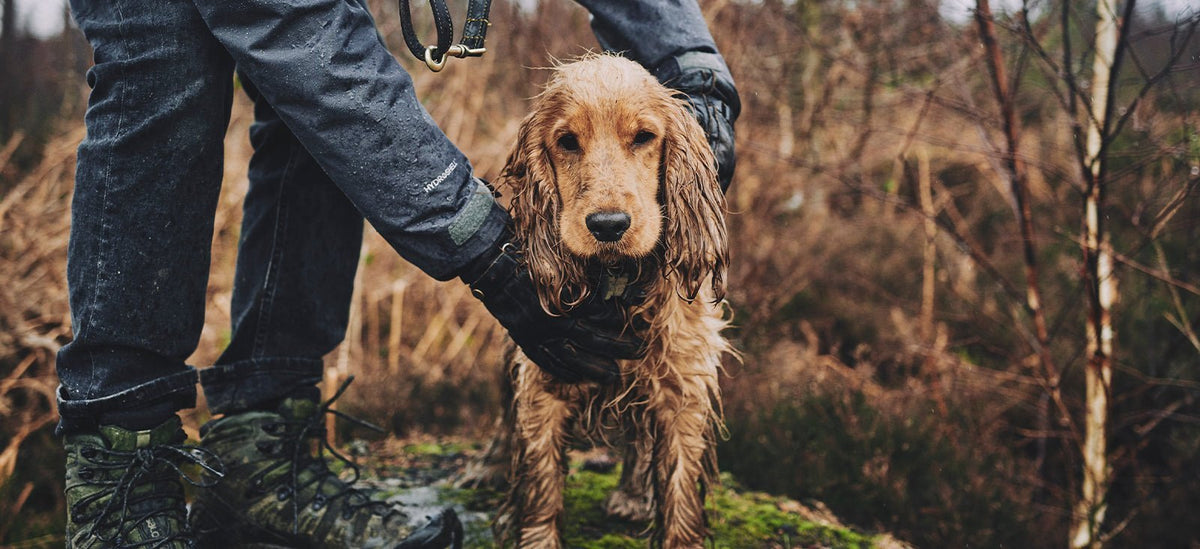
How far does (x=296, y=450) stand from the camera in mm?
2252

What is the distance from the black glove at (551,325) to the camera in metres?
1.85

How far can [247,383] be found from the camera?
228 centimetres

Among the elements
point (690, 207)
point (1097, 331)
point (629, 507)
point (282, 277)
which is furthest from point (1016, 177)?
point (282, 277)

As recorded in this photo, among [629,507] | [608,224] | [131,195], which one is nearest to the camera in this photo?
[608,224]

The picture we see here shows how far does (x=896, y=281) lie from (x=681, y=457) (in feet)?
16.3

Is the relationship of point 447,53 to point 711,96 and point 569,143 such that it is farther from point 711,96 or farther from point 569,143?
point 711,96

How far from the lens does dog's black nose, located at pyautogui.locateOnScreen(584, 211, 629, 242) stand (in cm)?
171

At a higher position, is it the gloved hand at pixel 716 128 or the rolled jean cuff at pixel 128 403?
the gloved hand at pixel 716 128

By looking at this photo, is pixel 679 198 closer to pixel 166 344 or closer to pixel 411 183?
pixel 411 183

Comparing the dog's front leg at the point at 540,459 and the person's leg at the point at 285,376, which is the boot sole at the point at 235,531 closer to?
the person's leg at the point at 285,376

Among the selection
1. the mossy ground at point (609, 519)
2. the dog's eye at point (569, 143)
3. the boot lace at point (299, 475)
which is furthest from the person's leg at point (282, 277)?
the dog's eye at point (569, 143)

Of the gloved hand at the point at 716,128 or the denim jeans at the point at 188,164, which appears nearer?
the denim jeans at the point at 188,164

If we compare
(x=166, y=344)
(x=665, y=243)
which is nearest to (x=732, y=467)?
(x=665, y=243)

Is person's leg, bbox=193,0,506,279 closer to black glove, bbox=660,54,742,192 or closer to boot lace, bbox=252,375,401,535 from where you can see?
black glove, bbox=660,54,742,192
